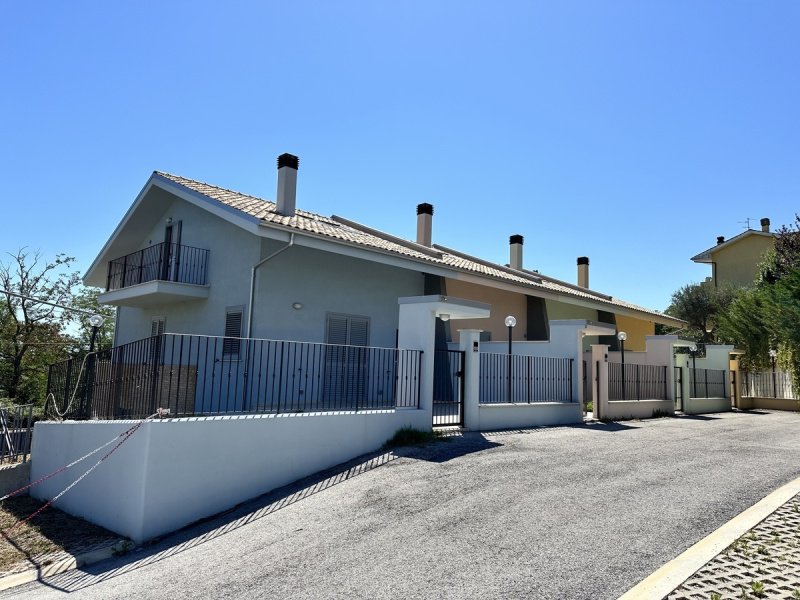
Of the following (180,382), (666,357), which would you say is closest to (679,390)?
(666,357)

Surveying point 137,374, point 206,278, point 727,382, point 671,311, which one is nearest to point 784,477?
point 137,374

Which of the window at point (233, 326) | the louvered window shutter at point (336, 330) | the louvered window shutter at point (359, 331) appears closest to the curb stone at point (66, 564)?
the window at point (233, 326)

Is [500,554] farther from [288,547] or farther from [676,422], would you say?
[676,422]

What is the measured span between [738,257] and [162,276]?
122 ft

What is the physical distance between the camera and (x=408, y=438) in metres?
10.1

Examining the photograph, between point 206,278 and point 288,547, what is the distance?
10848 mm

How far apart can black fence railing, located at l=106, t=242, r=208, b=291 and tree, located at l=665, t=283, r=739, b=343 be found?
33962 millimetres

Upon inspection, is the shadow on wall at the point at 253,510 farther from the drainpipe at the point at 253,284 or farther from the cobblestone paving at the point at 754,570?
the drainpipe at the point at 253,284

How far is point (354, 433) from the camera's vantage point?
9.60m

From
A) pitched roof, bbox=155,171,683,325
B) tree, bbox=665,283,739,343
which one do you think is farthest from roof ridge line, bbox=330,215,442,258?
tree, bbox=665,283,739,343

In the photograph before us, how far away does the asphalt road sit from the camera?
4.99m

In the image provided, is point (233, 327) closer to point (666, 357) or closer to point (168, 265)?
point (168, 265)

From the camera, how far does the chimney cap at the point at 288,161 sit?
15.2 m

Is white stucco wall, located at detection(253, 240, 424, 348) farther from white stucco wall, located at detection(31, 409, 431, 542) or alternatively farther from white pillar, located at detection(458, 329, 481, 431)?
white stucco wall, located at detection(31, 409, 431, 542)
